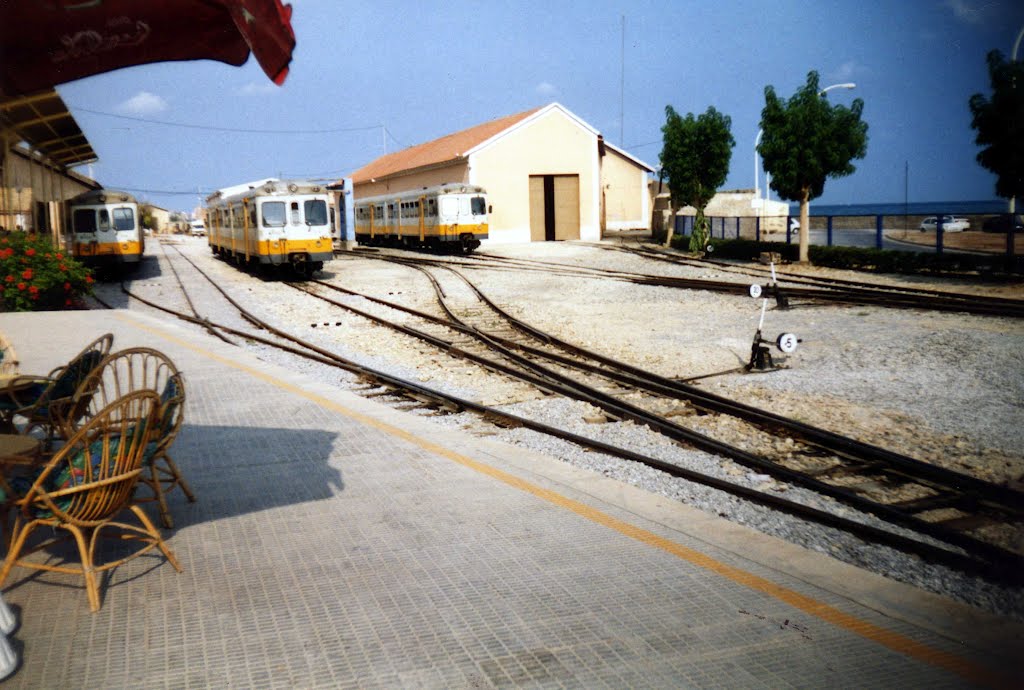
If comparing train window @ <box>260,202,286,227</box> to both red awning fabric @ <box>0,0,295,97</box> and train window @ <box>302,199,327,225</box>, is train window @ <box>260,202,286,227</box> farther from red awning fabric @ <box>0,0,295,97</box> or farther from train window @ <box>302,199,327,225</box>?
red awning fabric @ <box>0,0,295,97</box>

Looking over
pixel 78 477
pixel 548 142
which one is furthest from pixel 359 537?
pixel 548 142

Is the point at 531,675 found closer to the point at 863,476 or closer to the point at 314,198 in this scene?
the point at 863,476

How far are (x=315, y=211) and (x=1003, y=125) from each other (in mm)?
18288

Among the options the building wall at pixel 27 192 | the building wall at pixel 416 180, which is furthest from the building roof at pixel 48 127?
the building wall at pixel 416 180

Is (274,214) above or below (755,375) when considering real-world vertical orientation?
above

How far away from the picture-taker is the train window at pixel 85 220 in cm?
2773

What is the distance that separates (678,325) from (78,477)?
502 inches

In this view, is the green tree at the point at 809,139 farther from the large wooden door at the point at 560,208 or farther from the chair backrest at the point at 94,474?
the chair backrest at the point at 94,474

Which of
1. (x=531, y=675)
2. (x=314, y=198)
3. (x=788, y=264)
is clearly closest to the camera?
(x=531, y=675)

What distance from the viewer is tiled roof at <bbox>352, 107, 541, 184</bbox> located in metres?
45.8

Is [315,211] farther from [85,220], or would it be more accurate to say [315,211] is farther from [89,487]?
[89,487]

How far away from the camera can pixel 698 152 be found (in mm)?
35875

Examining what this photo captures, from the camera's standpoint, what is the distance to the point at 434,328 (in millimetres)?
→ 15891

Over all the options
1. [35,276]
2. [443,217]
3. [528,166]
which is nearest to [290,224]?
[35,276]
